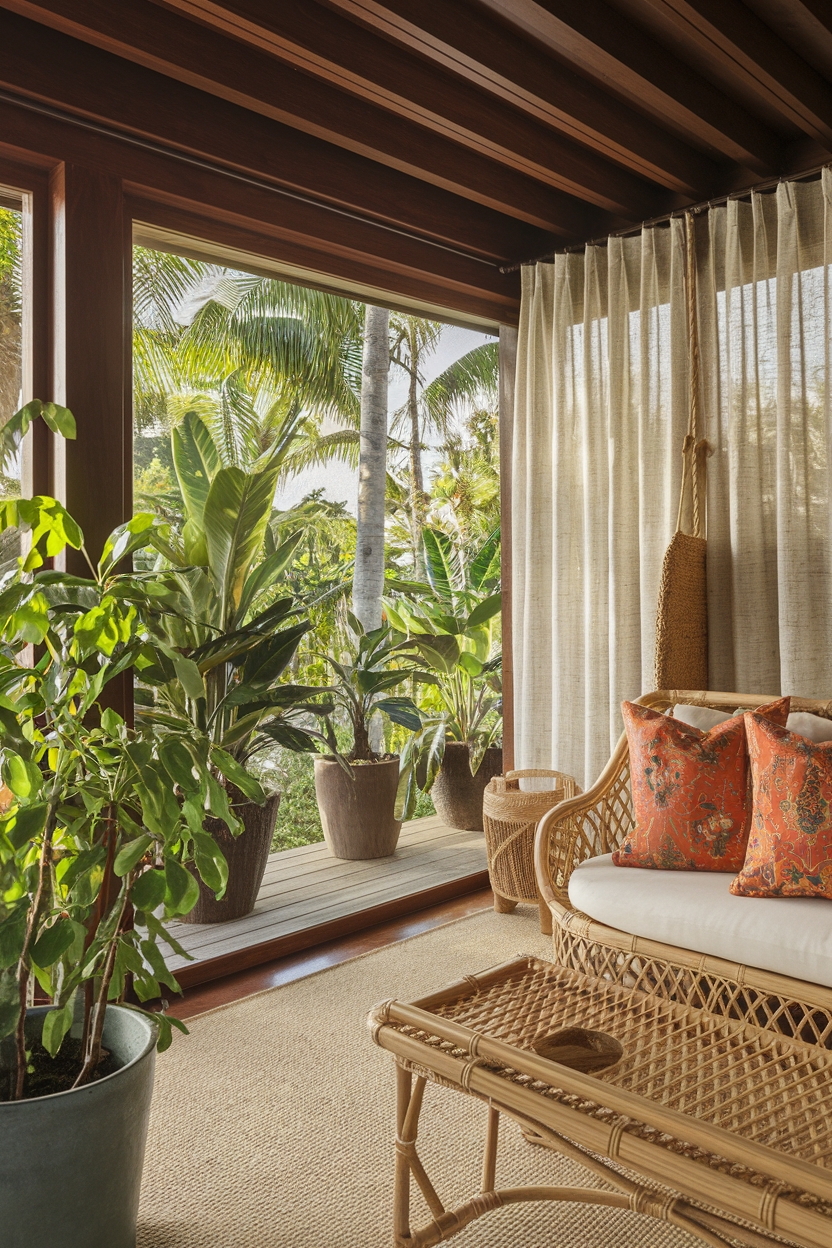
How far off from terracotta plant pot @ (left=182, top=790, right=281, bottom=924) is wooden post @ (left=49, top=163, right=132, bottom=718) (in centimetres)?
84

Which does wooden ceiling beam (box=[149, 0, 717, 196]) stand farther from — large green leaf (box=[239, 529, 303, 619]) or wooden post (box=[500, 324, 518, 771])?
large green leaf (box=[239, 529, 303, 619])

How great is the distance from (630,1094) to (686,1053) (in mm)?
292

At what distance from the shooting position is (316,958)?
321cm

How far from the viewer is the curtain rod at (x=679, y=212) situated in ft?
9.98

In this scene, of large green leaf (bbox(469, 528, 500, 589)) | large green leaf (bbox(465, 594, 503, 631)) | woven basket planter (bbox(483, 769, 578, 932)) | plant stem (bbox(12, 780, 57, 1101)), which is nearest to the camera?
plant stem (bbox(12, 780, 57, 1101))

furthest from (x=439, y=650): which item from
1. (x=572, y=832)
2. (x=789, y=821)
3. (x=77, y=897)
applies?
(x=77, y=897)

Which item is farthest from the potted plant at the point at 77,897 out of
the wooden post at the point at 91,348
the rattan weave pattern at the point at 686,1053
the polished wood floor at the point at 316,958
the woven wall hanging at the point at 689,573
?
the woven wall hanging at the point at 689,573

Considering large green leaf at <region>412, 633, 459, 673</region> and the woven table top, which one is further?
large green leaf at <region>412, 633, 459, 673</region>

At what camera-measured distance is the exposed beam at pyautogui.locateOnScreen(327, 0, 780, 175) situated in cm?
241

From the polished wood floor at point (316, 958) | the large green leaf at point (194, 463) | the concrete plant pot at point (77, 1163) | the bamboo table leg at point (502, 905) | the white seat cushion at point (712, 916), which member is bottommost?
the polished wood floor at point (316, 958)

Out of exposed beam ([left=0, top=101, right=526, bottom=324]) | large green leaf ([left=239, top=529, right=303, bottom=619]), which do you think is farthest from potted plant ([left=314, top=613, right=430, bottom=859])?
exposed beam ([left=0, top=101, right=526, bottom=324])

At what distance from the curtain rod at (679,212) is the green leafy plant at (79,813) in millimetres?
2538

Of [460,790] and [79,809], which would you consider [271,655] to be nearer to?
[79,809]

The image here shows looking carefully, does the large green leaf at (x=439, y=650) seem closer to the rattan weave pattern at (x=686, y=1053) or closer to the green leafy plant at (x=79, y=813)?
the rattan weave pattern at (x=686, y=1053)
